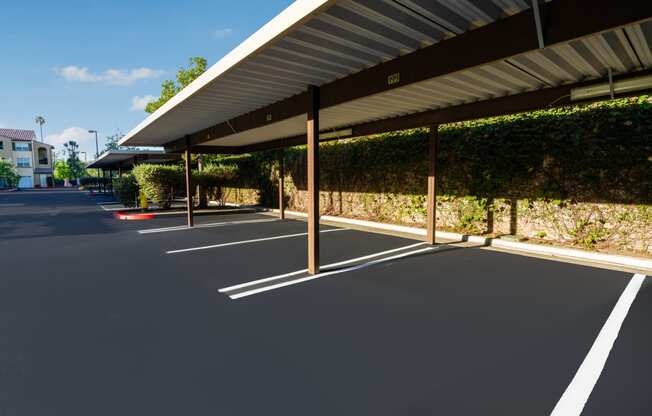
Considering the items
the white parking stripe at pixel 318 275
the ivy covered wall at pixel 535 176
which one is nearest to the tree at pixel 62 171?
the ivy covered wall at pixel 535 176

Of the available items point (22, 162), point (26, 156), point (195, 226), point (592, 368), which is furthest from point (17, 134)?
point (592, 368)

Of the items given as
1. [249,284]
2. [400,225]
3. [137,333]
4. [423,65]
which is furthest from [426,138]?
[137,333]

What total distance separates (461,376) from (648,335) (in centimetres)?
224

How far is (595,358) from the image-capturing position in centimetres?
280

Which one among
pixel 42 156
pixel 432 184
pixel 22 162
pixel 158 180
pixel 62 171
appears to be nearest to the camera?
pixel 432 184

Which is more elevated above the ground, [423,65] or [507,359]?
[423,65]

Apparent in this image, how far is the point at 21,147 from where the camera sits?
56.6m

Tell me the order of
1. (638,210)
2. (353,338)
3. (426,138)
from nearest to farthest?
(353,338)
(638,210)
(426,138)

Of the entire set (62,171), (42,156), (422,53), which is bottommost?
(422,53)

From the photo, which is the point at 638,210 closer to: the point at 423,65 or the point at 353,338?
the point at 423,65

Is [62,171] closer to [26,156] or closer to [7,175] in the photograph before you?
[26,156]

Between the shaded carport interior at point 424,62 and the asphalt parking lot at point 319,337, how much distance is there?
1708 mm

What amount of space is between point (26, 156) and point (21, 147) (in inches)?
65.3

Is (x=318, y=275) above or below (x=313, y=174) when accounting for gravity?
below
